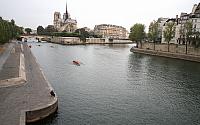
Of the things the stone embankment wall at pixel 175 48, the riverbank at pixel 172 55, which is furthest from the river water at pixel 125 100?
the stone embankment wall at pixel 175 48

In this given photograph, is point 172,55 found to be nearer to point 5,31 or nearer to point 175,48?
point 175,48

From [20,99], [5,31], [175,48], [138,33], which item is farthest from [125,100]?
[138,33]

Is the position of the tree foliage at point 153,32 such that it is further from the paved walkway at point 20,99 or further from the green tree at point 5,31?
the paved walkway at point 20,99

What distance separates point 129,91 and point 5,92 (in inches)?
640

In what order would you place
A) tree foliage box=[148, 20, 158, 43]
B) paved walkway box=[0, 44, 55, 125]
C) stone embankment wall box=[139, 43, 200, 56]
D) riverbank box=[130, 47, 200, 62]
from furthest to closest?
tree foliage box=[148, 20, 158, 43]
stone embankment wall box=[139, 43, 200, 56]
riverbank box=[130, 47, 200, 62]
paved walkway box=[0, 44, 55, 125]

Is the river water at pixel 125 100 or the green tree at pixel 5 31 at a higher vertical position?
the green tree at pixel 5 31

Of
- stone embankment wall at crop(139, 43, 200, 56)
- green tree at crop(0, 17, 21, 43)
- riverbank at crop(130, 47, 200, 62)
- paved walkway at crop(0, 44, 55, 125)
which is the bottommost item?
paved walkway at crop(0, 44, 55, 125)

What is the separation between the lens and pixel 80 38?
194875mm

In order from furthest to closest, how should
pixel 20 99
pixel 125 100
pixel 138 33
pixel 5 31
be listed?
1. pixel 138 33
2. pixel 5 31
3. pixel 125 100
4. pixel 20 99

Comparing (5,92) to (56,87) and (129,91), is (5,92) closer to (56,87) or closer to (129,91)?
(56,87)

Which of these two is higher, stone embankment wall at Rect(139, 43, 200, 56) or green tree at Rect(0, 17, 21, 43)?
green tree at Rect(0, 17, 21, 43)

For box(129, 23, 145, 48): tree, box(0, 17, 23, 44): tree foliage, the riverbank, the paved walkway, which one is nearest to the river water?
the paved walkway

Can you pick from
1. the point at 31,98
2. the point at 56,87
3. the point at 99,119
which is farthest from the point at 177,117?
the point at 56,87

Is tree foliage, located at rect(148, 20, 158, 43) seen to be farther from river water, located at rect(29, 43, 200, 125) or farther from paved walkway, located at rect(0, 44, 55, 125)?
paved walkway, located at rect(0, 44, 55, 125)
